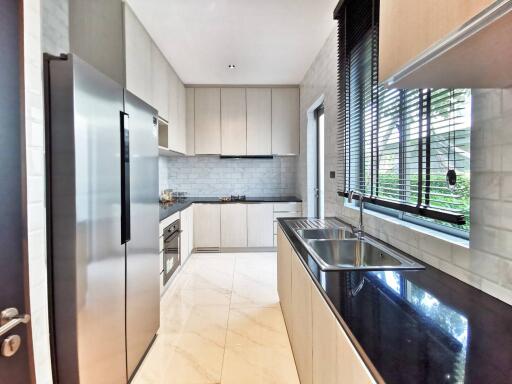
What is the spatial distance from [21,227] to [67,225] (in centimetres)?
56

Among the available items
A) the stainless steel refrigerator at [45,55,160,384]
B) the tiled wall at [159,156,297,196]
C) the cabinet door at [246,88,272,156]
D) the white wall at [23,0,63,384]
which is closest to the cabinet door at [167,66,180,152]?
the tiled wall at [159,156,297,196]

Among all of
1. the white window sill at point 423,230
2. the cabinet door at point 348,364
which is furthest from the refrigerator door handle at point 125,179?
the white window sill at point 423,230

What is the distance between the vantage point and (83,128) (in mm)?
1423

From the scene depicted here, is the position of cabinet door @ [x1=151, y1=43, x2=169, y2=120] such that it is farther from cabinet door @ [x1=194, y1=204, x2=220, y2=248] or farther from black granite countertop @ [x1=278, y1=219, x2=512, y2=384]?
black granite countertop @ [x1=278, y1=219, x2=512, y2=384]

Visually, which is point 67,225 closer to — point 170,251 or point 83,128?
point 83,128

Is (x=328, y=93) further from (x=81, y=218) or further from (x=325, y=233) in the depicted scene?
(x=81, y=218)

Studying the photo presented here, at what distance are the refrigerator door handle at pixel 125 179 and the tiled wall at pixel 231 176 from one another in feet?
11.3

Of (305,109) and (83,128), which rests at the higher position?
(305,109)

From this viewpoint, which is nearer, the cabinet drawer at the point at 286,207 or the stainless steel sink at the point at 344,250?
the stainless steel sink at the point at 344,250

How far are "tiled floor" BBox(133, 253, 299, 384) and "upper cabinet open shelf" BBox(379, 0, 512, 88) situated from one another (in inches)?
71.0

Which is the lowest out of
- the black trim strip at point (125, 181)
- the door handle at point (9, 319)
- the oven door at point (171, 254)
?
the oven door at point (171, 254)

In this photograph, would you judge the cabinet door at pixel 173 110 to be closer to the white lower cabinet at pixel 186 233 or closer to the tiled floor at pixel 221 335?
the white lower cabinet at pixel 186 233

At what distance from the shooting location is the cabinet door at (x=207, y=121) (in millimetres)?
4965

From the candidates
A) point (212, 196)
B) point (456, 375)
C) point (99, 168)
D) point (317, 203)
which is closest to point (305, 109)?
point (317, 203)
